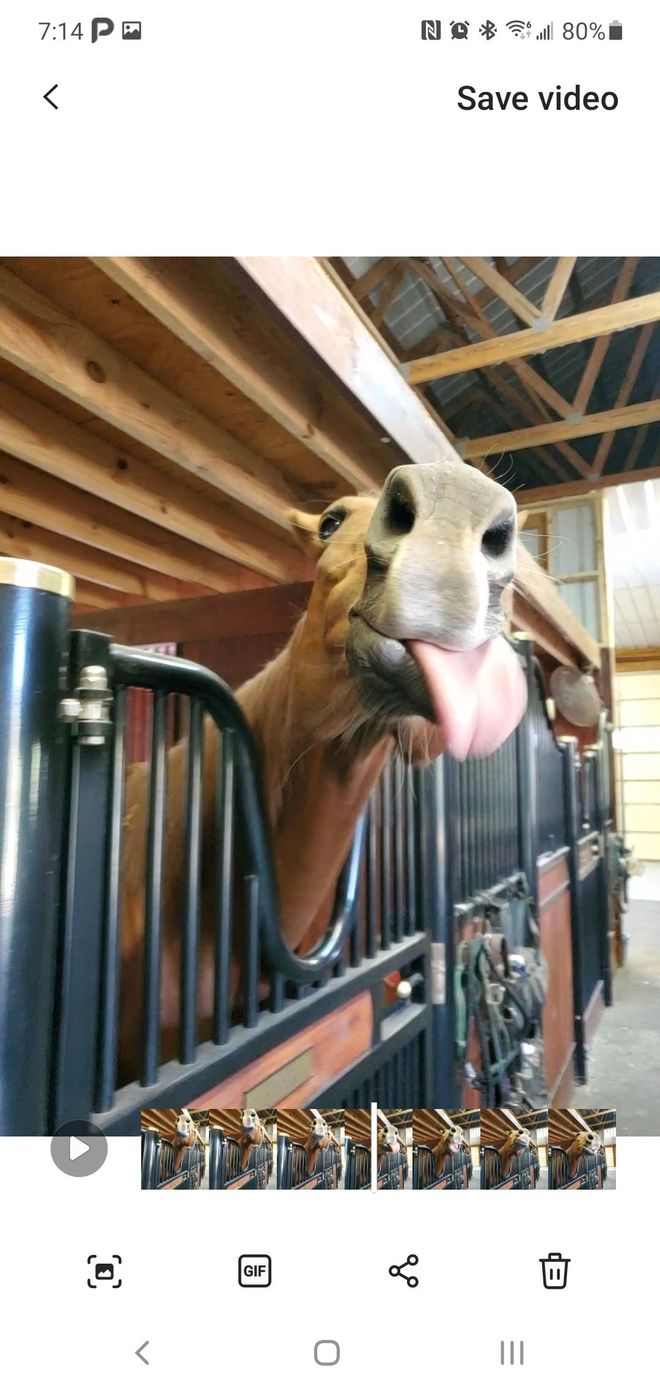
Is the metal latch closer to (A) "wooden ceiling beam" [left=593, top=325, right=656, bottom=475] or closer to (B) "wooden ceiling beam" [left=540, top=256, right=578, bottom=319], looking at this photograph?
(B) "wooden ceiling beam" [left=540, top=256, right=578, bottom=319]

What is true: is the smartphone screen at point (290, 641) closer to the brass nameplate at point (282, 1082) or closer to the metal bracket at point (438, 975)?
the brass nameplate at point (282, 1082)

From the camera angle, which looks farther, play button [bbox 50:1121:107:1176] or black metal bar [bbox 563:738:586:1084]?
black metal bar [bbox 563:738:586:1084]

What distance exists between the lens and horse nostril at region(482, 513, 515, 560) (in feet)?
1.19

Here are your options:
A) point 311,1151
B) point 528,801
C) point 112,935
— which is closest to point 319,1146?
point 311,1151

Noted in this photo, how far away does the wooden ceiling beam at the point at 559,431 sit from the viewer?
0.64 meters

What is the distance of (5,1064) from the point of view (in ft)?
0.97

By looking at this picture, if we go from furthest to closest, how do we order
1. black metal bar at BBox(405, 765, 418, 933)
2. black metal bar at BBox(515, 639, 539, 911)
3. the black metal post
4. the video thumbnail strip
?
black metal bar at BBox(515, 639, 539, 911)
black metal bar at BBox(405, 765, 418, 933)
the video thumbnail strip
the black metal post

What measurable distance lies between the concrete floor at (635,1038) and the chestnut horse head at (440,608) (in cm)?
34
